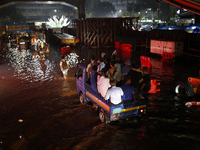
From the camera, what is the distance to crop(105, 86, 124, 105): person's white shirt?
18.5ft

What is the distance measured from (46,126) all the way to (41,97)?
2.98 metres

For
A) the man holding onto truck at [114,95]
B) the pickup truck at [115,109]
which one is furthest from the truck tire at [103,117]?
the man holding onto truck at [114,95]

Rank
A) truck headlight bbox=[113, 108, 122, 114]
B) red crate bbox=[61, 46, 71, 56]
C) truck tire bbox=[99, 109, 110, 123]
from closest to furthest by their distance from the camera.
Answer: truck headlight bbox=[113, 108, 122, 114], truck tire bbox=[99, 109, 110, 123], red crate bbox=[61, 46, 71, 56]

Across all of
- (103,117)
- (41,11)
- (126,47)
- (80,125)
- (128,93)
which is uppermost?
(41,11)

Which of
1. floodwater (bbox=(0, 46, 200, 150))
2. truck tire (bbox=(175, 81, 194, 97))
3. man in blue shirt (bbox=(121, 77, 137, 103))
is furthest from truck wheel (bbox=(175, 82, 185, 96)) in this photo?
man in blue shirt (bbox=(121, 77, 137, 103))

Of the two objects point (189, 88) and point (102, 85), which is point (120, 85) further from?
point (189, 88)

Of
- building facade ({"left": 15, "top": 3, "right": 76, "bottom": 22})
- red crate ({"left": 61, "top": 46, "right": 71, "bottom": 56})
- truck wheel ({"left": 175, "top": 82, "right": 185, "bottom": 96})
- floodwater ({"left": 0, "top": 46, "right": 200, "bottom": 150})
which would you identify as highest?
building facade ({"left": 15, "top": 3, "right": 76, "bottom": 22})

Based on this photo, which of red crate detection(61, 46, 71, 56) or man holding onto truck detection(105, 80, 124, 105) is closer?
man holding onto truck detection(105, 80, 124, 105)

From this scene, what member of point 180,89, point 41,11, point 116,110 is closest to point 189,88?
point 180,89

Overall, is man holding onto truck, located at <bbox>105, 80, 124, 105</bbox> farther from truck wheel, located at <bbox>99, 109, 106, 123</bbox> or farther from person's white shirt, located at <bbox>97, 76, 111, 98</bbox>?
truck wheel, located at <bbox>99, 109, 106, 123</bbox>

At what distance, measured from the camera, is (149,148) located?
16.4 feet

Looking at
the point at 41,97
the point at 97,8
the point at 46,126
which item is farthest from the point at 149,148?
the point at 97,8

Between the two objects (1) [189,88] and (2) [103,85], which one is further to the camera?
(1) [189,88]

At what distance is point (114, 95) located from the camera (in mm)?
5621
